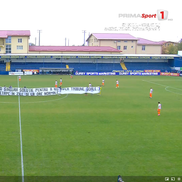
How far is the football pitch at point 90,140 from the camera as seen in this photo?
35.1 ft

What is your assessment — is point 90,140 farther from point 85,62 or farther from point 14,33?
point 14,33

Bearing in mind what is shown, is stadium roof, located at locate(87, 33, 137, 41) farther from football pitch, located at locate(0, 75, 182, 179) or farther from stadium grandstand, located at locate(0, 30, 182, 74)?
football pitch, located at locate(0, 75, 182, 179)

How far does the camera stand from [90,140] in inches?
556

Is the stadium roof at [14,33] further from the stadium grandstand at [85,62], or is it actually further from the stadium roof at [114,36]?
the stadium roof at [114,36]

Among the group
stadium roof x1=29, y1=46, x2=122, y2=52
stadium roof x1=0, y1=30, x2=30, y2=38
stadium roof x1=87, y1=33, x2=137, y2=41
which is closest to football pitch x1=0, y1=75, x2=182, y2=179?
stadium roof x1=0, y1=30, x2=30, y2=38

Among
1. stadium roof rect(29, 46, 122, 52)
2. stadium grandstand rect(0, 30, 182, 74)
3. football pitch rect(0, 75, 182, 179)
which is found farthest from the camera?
stadium roof rect(29, 46, 122, 52)

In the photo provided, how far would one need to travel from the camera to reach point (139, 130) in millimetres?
16312

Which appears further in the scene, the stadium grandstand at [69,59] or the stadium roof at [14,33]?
the stadium roof at [14,33]

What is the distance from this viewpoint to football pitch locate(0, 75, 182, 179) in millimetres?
10695

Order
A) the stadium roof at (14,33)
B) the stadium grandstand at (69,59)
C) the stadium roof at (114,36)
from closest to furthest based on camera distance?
the stadium grandstand at (69,59)
the stadium roof at (14,33)
the stadium roof at (114,36)

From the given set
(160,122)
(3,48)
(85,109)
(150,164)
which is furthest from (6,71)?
(150,164)

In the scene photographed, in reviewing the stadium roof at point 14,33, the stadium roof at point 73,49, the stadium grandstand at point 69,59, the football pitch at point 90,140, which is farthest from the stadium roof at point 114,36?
the football pitch at point 90,140

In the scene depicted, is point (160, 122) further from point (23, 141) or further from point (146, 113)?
point (23, 141)

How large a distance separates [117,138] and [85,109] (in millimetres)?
8375
